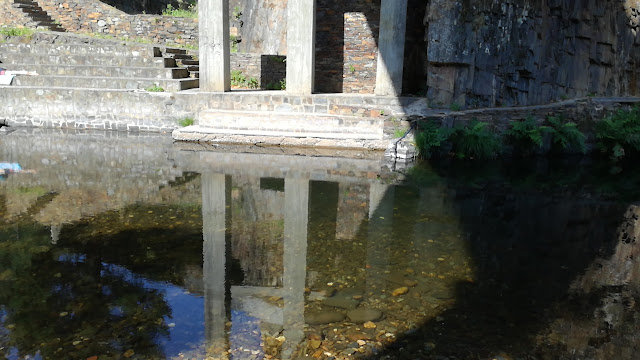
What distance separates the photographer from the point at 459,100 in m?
11.5

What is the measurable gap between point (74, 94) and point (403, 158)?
799cm

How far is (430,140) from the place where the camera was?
33.6 ft

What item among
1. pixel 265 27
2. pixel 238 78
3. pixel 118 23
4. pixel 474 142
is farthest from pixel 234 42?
pixel 474 142

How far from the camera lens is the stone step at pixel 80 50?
1399 cm

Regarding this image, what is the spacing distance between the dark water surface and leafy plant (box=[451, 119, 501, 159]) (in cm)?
168

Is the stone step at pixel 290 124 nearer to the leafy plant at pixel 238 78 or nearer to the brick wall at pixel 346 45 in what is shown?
the brick wall at pixel 346 45

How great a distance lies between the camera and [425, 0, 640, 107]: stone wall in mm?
11227

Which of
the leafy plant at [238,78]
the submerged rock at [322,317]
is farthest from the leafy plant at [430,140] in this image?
the leafy plant at [238,78]

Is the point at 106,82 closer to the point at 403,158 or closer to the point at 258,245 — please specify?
the point at 403,158

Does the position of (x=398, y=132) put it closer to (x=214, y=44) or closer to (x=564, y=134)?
(x=564, y=134)

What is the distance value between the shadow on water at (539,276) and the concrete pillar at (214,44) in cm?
602

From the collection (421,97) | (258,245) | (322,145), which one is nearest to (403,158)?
(322,145)

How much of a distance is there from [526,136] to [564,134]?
2.96 feet

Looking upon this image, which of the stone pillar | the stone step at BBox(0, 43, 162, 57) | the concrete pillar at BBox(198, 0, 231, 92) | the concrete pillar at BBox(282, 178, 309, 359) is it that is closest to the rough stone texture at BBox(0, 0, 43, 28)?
the stone step at BBox(0, 43, 162, 57)
